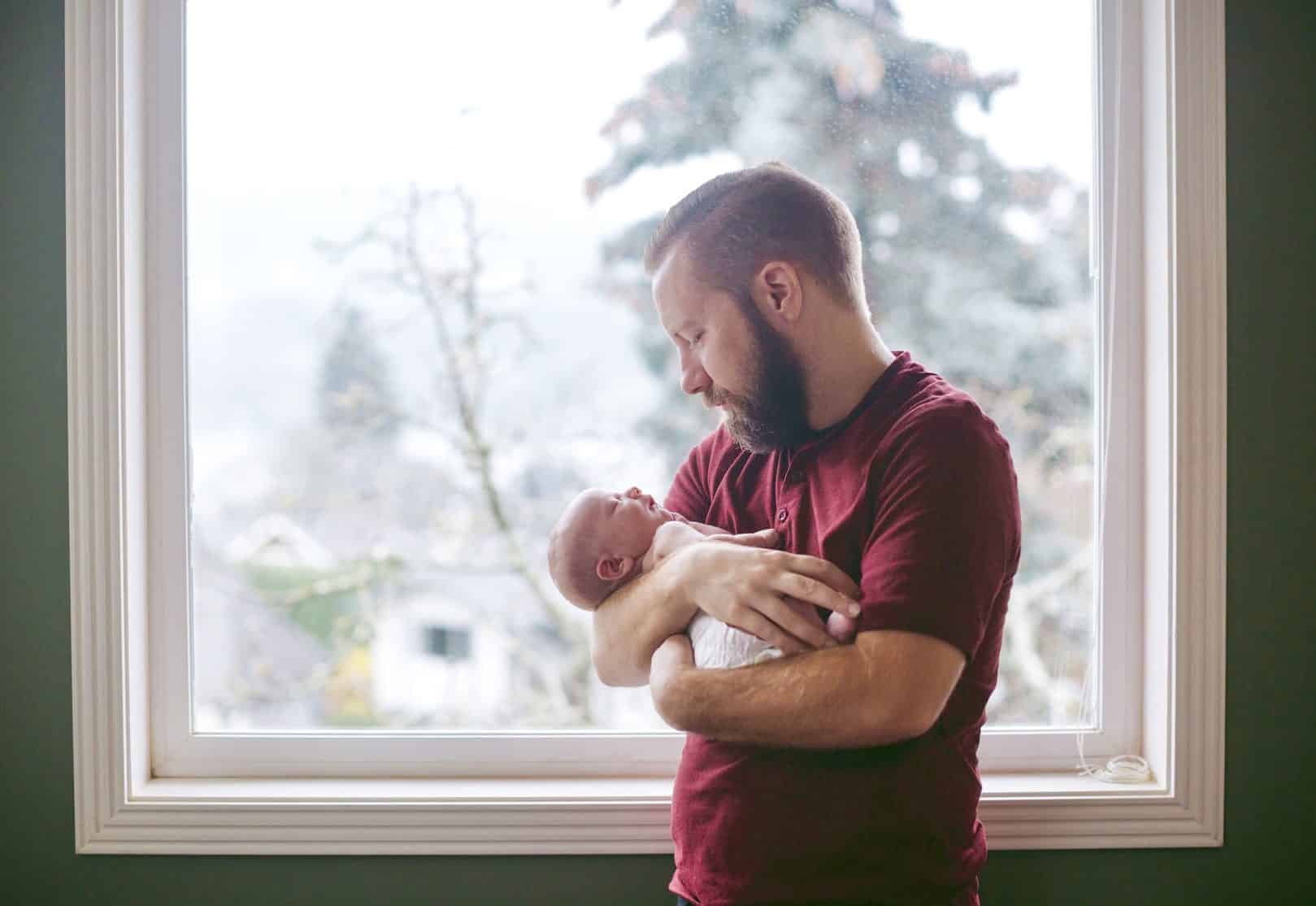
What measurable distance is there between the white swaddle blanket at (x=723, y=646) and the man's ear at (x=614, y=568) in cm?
15

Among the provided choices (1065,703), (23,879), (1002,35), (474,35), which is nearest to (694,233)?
(474,35)

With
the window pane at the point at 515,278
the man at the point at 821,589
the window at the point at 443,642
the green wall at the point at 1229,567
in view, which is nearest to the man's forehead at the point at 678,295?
the man at the point at 821,589

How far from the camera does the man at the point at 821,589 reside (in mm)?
1144

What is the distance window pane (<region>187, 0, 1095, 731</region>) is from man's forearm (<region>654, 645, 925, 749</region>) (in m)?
0.64

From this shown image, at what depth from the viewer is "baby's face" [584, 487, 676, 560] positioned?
1402 millimetres

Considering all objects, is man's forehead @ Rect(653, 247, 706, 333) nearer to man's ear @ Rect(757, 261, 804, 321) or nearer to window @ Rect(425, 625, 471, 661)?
man's ear @ Rect(757, 261, 804, 321)

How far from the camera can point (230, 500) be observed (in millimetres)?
1831

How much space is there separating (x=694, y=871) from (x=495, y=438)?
2.84 feet

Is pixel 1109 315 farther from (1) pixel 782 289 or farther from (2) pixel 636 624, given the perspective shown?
(2) pixel 636 624

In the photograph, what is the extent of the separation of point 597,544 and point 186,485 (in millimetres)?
852

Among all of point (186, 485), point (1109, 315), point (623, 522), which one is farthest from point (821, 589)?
point (186, 485)

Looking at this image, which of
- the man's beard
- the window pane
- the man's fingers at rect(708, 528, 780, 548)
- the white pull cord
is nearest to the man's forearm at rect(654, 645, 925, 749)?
the man's fingers at rect(708, 528, 780, 548)

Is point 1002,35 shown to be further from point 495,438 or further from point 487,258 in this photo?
point 495,438

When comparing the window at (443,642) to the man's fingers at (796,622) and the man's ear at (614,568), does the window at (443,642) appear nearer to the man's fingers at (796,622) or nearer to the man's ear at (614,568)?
the man's ear at (614,568)
